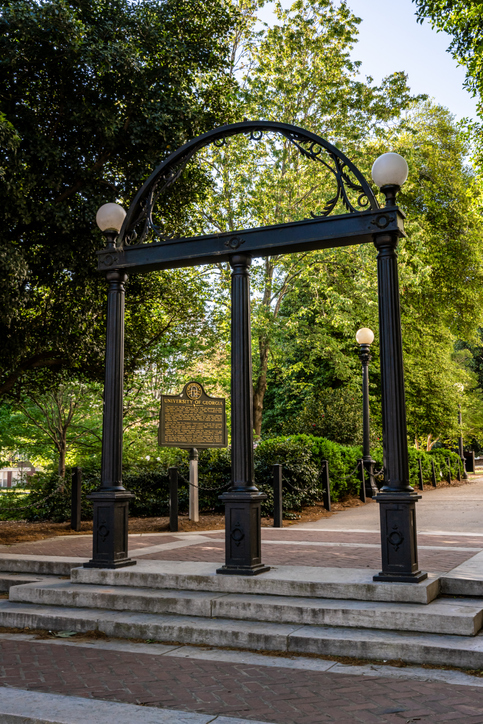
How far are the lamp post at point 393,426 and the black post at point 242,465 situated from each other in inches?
51.8

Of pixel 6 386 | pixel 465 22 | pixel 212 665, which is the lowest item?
pixel 212 665

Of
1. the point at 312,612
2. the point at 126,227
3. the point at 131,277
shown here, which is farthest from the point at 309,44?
the point at 312,612

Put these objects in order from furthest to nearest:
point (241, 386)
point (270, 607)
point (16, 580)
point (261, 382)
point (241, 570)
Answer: point (261, 382), point (16, 580), point (241, 386), point (241, 570), point (270, 607)

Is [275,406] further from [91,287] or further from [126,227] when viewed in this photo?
[126,227]

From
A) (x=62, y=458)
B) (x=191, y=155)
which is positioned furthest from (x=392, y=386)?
(x=62, y=458)

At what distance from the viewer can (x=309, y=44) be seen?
18641 millimetres

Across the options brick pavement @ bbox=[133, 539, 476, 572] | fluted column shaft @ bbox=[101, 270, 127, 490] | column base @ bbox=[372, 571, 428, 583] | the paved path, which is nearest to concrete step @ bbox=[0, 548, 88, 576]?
brick pavement @ bbox=[133, 539, 476, 572]

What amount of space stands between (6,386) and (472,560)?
820 cm

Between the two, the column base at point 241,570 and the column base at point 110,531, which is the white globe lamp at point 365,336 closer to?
the column base at point 110,531

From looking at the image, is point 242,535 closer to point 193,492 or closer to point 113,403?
point 113,403

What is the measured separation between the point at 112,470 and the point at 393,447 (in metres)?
3.25

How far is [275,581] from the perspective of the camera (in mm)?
5730

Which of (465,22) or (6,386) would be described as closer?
(6,386)

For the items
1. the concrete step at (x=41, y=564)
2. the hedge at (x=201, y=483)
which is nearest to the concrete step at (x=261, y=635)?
the concrete step at (x=41, y=564)
